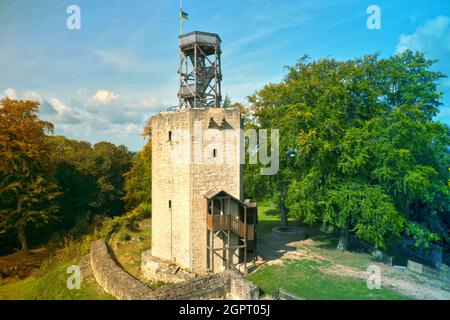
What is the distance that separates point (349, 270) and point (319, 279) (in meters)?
2.59

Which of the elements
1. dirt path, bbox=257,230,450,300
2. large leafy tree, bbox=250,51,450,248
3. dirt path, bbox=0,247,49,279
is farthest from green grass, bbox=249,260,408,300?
dirt path, bbox=0,247,49,279

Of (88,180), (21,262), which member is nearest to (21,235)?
(21,262)

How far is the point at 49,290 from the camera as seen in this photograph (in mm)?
14227

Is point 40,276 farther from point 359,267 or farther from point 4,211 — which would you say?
point 359,267

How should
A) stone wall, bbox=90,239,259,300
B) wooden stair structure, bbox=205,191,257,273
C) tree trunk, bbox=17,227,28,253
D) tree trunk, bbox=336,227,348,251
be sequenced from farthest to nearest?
tree trunk, bbox=17,227,28,253
tree trunk, bbox=336,227,348,251
wooden stair structure, bbox=205,191,257,273
stone wall, bbox=90,239,259,300

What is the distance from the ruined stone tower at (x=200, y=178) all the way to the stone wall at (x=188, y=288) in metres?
1.74

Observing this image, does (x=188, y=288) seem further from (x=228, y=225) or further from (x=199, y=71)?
(x=199, y=71)

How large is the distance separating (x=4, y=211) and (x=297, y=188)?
21.4m

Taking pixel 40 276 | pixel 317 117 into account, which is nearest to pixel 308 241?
pixel 317 117

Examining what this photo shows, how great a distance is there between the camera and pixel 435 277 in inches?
595

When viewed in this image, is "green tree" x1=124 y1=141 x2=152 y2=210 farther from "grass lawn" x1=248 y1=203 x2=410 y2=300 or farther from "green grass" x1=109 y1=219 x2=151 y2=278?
"grass lawn" x1=248 y1=203 x2=410 y2=300

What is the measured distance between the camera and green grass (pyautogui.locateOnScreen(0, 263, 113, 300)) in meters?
13.5

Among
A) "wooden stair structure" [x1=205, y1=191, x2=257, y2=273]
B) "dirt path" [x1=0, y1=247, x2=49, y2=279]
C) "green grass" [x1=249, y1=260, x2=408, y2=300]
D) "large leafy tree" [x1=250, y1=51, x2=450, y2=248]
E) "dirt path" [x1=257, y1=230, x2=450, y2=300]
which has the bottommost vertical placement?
"dirt path" [x1=0, y1=247, x2=49, y2=279]

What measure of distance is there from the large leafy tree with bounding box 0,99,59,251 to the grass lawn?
60.4ft
